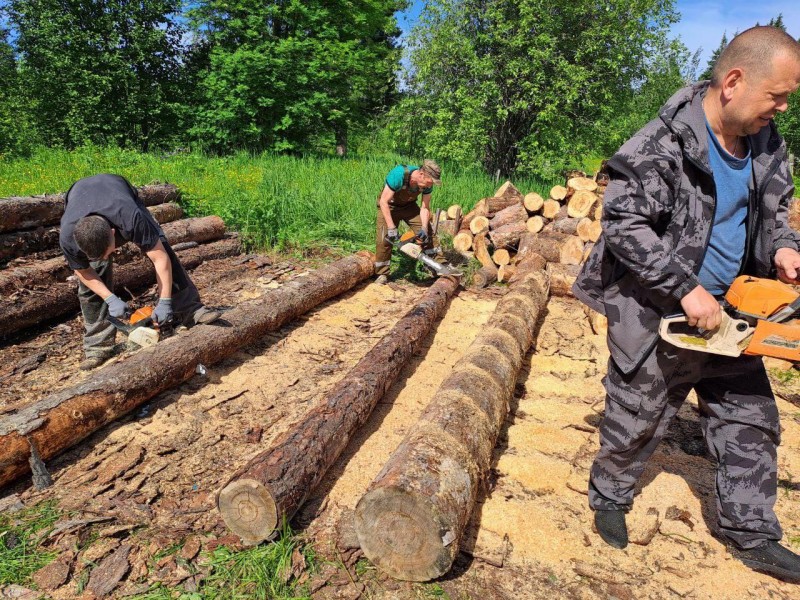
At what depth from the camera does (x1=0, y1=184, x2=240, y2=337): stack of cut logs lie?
468 cm

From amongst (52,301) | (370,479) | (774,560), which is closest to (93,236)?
(52,301)

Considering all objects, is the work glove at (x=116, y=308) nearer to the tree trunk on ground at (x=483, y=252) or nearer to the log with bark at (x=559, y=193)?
the tree trunk on ground at (x=483, y=252)

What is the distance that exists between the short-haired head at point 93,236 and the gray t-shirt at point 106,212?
0.12m

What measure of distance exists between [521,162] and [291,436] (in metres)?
10.4

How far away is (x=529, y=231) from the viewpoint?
7391mm

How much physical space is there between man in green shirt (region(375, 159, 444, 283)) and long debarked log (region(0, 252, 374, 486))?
1.46m

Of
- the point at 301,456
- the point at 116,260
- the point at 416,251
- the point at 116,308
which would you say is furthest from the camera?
the point at 416,251

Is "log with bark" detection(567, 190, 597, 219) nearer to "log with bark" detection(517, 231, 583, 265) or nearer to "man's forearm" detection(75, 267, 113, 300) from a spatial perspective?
"log with bark" detection(517, 231, 583, 265)

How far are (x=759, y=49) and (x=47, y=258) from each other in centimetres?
650

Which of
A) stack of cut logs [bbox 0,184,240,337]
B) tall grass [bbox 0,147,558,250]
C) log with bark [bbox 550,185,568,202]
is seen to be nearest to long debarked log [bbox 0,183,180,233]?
stack of cut logs [bbox 0,184,240,337]

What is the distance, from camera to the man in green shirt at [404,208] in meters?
5.84

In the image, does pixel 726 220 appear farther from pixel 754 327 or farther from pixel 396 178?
pixel 396 178

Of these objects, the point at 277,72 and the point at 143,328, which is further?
the point at 277,72

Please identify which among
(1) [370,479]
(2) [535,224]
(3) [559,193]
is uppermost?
(3) [559,193]
